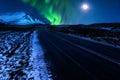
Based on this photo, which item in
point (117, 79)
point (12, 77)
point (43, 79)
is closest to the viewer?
point (117, 79)

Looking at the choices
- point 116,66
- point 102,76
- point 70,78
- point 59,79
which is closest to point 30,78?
point 59,79

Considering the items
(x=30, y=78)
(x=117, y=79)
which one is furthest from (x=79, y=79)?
(x=30, y=78)

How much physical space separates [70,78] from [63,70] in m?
1.28

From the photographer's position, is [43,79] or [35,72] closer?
[43,79]

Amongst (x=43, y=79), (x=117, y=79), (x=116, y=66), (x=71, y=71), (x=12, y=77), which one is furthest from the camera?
(x=116, y=66)

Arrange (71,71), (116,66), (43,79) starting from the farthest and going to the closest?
1. (116,66)
2. (71,71)
3. (43,79)

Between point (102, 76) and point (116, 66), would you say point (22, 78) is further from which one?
point (116, 66)

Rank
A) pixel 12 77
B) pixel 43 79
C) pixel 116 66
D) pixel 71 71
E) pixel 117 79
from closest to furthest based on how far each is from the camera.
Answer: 1. pixel 117 79
2. pixel 43 79
3. pixel 12 77
4. pixel 71 71
5. pixel 116 66

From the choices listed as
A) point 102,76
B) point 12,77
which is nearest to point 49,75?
point 12,77

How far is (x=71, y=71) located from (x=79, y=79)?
1231 millimetres

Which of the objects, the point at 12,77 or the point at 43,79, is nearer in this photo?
the point at 43,79

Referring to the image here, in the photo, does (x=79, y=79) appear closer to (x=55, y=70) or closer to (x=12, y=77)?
(x=55, y=70)

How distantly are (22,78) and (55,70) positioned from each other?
1.71 metres

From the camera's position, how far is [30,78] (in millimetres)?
6809
